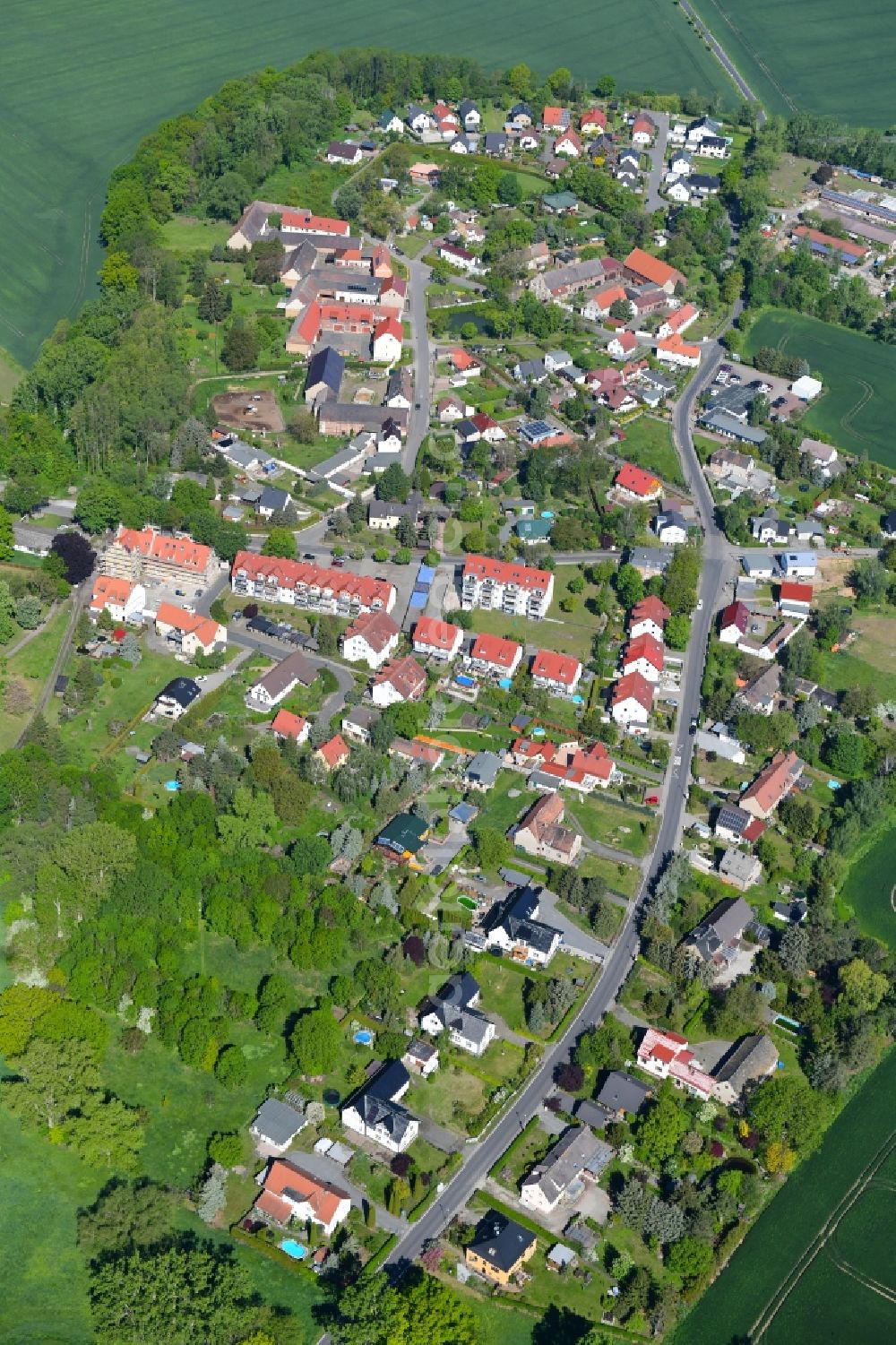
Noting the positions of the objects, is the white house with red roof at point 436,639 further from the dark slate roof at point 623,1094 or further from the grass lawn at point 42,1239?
the grass lawn at point 42,1239

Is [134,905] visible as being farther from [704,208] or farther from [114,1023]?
[704,208]

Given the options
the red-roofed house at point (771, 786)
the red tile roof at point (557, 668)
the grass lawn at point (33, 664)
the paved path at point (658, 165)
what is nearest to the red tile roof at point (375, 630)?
the red tile roof at point (557, 668)

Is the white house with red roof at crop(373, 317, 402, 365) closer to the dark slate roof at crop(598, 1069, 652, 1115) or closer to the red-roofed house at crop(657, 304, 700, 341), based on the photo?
the red-roofed house at crop(657, 304, 700, 341)

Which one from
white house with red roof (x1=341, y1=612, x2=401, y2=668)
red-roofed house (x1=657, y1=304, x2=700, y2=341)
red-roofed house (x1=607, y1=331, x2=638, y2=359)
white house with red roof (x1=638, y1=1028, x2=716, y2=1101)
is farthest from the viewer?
red-roofed house (x1=657, y1=304, x2=700, y2=341)

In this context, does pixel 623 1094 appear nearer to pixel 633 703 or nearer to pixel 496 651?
pixel 633 703

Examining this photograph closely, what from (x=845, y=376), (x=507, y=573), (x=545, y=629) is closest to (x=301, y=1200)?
(x=545, y=629)

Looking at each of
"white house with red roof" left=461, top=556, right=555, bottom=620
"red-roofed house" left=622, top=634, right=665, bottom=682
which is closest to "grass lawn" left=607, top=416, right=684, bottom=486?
"white house with red roof" left=461, top=556, right=555, bottom=620
